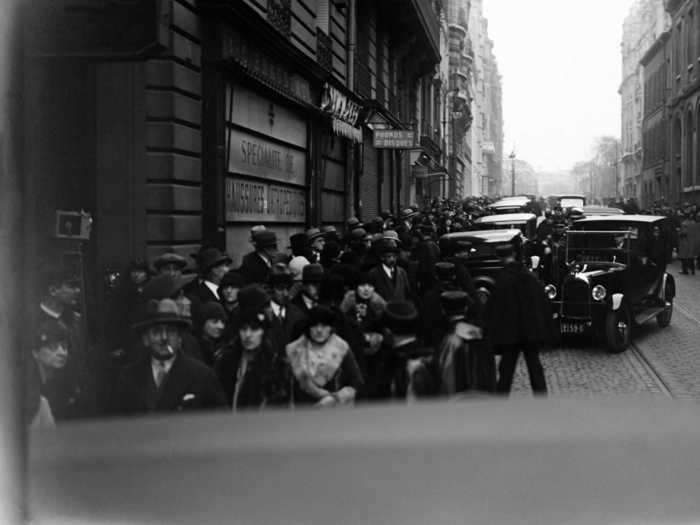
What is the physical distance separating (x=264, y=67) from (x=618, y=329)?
641 centimetres

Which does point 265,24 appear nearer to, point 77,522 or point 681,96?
point 77,522

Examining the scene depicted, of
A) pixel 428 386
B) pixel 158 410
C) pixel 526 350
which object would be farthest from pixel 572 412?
pixel 158 410

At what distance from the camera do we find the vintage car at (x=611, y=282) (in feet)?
43.1

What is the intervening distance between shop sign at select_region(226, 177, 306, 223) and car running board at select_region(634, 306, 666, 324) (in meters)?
5.75

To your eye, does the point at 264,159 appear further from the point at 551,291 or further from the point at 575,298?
the point at 575,298

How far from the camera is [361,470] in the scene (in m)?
7.24

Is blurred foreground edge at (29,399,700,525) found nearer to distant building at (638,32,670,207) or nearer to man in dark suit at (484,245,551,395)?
man in dark suit at (484,245,551,395)

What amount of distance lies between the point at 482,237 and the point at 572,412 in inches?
258

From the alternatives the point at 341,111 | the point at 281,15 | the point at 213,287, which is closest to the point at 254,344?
the point at 213,287

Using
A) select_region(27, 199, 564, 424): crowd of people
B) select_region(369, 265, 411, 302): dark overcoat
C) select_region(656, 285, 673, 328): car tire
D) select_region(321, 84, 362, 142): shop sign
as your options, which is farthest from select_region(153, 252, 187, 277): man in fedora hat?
select_region(321, 84, 362, 142): shop sign

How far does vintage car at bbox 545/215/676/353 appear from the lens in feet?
43.1

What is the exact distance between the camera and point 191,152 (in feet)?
37.8

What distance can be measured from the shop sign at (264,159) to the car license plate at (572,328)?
16.1 feet

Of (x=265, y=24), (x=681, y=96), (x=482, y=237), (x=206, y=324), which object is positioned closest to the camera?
(x=206, y=324)
